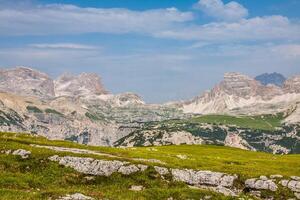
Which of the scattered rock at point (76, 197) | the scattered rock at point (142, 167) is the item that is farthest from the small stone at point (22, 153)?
the scattered rock at point (76, 197)

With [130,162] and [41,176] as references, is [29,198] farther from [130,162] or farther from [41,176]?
[130,162]

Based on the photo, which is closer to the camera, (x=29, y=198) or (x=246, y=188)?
(x=29, y=198)

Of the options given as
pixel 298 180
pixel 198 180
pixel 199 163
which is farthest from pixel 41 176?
pixel 298 180

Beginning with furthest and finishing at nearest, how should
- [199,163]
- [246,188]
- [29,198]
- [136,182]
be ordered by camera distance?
[199,163]
[246,188]
[136,182]
[29,198]

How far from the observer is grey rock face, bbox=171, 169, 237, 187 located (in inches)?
2297

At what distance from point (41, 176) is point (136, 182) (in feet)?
37.0

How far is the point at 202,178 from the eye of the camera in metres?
59.1

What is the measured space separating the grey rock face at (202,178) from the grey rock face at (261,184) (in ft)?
6.92

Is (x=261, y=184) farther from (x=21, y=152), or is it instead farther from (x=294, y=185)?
(x=21, y=152)

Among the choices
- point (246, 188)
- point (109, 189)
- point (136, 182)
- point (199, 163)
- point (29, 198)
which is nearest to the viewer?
point (29, 198)

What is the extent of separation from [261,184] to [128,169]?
56.6 ft

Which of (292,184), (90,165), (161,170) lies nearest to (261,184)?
(292,184)

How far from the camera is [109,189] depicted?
5134 centimetres

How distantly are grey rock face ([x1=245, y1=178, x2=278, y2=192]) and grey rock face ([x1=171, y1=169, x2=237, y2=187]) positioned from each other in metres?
2.11
